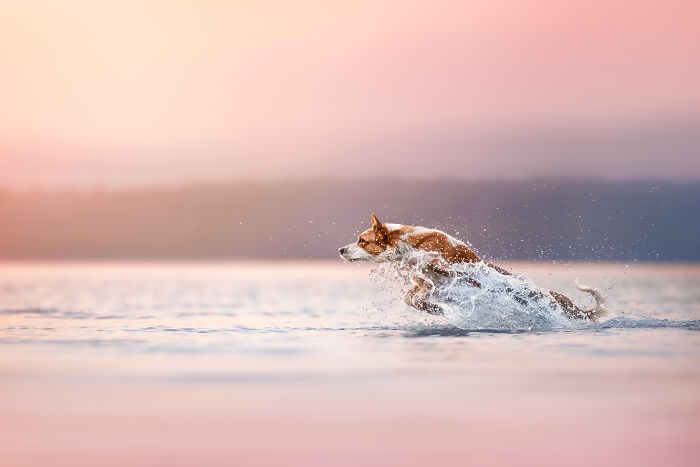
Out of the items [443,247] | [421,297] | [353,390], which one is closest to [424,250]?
[443,247]

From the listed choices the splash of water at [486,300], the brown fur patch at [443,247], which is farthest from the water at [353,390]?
the brown fur patch at [443,247]

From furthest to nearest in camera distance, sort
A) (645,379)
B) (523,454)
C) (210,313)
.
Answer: (210,313) → (645,379) → (523,454)

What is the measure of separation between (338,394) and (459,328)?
542 centimetres

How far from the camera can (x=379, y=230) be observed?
12219 mm

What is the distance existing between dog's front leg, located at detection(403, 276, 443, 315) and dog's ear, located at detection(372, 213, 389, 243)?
0.66 meters

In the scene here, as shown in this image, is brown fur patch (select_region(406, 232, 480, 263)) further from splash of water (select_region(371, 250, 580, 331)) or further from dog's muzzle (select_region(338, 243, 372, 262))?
dog's muzzle (select_region(338, 243, 372, 262))

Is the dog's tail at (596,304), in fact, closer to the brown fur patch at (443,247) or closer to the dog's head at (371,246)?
the brown fur patch at (443,247)

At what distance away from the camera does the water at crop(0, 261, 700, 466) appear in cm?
490

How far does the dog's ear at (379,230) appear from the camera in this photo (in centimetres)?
1218

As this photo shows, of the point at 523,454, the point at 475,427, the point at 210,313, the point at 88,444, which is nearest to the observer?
the point at 523,454

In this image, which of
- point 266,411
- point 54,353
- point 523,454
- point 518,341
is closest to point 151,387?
point 266,411

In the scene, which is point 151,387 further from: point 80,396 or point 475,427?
point 475,427

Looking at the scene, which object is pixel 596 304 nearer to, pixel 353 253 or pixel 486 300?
pixel 486 300

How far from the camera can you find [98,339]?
34.2 ft
